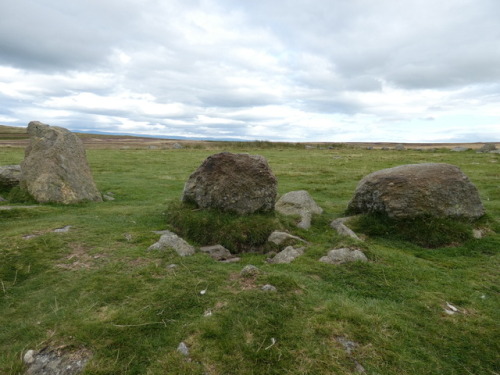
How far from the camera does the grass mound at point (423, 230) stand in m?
11.5

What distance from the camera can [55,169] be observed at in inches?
671

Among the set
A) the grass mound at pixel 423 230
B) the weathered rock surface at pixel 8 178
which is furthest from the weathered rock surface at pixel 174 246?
the weathered rock surface at pixel 8 178

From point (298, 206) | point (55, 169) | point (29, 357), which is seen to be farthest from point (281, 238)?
point (55, 169)

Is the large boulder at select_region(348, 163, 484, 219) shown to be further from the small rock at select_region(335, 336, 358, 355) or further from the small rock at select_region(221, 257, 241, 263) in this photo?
the small rock at select_region(335, 336, 358, 355)

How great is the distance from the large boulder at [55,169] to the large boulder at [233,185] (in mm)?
7284

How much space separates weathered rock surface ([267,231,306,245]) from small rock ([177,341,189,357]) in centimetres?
595

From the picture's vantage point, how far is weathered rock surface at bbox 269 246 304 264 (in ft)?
31.4

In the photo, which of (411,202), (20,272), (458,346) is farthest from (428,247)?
(20,272)

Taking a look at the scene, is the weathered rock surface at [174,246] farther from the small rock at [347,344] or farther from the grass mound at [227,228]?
the small rock at [347,344]

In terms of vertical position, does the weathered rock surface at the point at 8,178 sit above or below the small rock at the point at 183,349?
above

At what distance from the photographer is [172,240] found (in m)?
9.98

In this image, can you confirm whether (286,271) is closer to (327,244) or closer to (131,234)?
(327,244)

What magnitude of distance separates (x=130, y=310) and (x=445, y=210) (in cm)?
1142

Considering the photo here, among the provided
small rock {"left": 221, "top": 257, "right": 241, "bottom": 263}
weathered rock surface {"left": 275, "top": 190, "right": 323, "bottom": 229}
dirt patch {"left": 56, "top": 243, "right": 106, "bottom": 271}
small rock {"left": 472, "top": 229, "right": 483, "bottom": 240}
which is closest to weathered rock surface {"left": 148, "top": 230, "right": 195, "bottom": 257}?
small rock {"left": 221, "top": 257, "right": 241, "bottom": 263}
